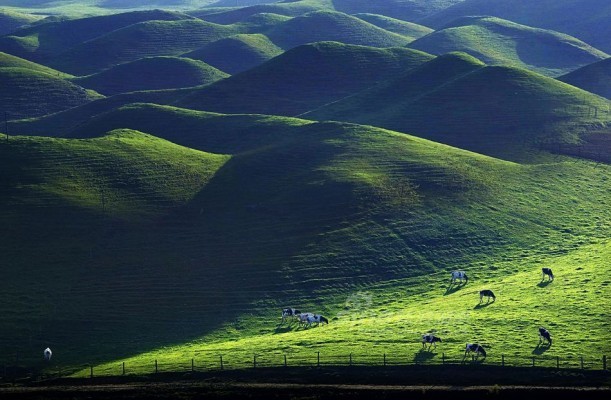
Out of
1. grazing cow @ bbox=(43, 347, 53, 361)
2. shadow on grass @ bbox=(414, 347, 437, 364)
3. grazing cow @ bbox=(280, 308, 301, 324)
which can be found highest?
shadow on grass @ bbox=(414, 347, 437, 364)

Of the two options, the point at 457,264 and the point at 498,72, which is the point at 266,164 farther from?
the point at 498,72

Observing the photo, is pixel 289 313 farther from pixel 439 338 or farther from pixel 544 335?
A: pixel 544 335

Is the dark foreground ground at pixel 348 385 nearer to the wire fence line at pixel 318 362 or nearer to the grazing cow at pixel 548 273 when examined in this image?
the wire fence line at pixel 318 362

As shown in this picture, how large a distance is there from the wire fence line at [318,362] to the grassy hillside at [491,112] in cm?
7979

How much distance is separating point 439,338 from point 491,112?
4038 inches

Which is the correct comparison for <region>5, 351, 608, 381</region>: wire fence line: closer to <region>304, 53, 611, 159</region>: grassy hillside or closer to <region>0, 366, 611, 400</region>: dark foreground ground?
<region>0, 366, 611, 400</region>: dark foreground ground

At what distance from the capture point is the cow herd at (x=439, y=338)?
7369cm

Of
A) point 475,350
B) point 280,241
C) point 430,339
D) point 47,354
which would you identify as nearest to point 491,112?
point 280,241

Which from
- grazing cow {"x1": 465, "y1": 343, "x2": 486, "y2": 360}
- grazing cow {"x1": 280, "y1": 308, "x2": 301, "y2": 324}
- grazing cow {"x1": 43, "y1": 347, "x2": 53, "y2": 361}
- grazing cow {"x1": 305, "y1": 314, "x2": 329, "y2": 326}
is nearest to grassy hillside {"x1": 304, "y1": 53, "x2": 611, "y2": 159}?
grazing cow {"x1": 280, "y1": 308, "x2": 301, "y2": 324}

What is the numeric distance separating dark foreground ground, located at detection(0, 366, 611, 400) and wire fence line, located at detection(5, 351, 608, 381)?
2.20 feet

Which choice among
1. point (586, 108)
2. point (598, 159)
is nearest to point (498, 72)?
point (586, 108)

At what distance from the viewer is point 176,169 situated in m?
129

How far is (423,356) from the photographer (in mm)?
74062

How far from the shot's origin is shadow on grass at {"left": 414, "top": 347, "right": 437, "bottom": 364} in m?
73.3
